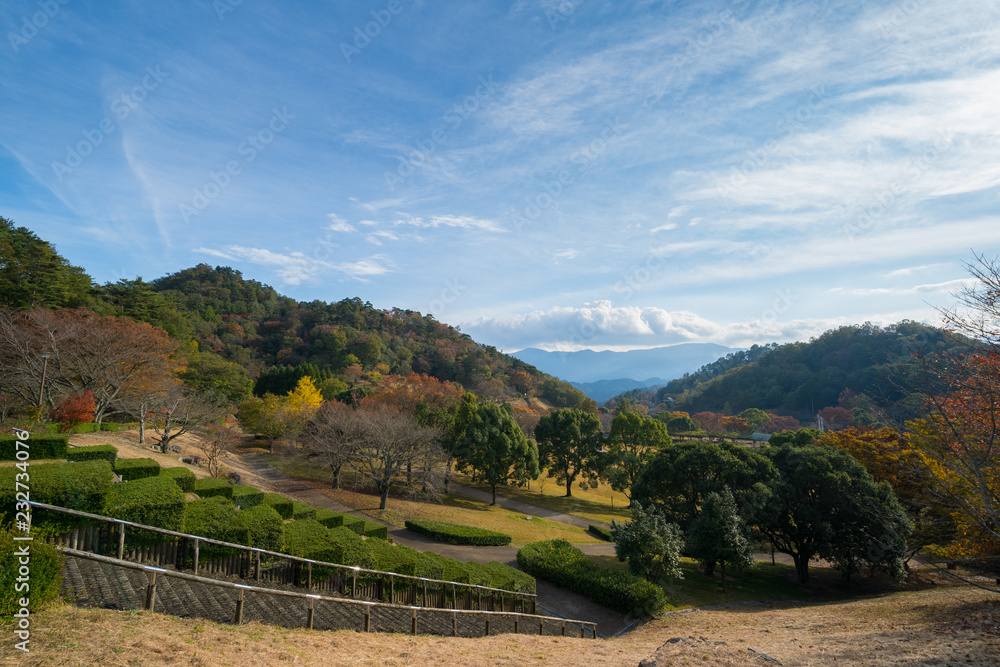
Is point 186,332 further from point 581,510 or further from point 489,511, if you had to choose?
point 581,510

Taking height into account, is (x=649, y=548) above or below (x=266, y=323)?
below

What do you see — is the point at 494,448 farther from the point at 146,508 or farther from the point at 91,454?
the point at 146,508

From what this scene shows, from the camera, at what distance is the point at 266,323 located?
3270 inches

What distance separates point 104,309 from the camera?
36.7m

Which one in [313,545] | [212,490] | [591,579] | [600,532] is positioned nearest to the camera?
[313,545]

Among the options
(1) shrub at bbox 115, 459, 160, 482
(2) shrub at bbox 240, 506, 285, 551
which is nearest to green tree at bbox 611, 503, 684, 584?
(2) shrub at bbox 240, 506, 285, 551

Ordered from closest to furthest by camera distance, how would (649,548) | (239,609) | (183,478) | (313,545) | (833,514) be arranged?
(239,609), (313,545), (183,478), (649,548), (833,514)

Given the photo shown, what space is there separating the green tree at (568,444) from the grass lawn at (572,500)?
1631 millimetres

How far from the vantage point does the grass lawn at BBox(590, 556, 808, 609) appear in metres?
17.8

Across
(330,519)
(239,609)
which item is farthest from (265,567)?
(330,519)

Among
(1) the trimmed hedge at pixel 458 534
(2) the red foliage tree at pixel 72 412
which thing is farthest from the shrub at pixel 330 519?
(2) the red foliage tree at pixel 72 412

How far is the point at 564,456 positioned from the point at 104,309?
129 feet

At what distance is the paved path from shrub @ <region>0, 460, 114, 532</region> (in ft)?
41.9

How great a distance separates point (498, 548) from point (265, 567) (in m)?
13.4
